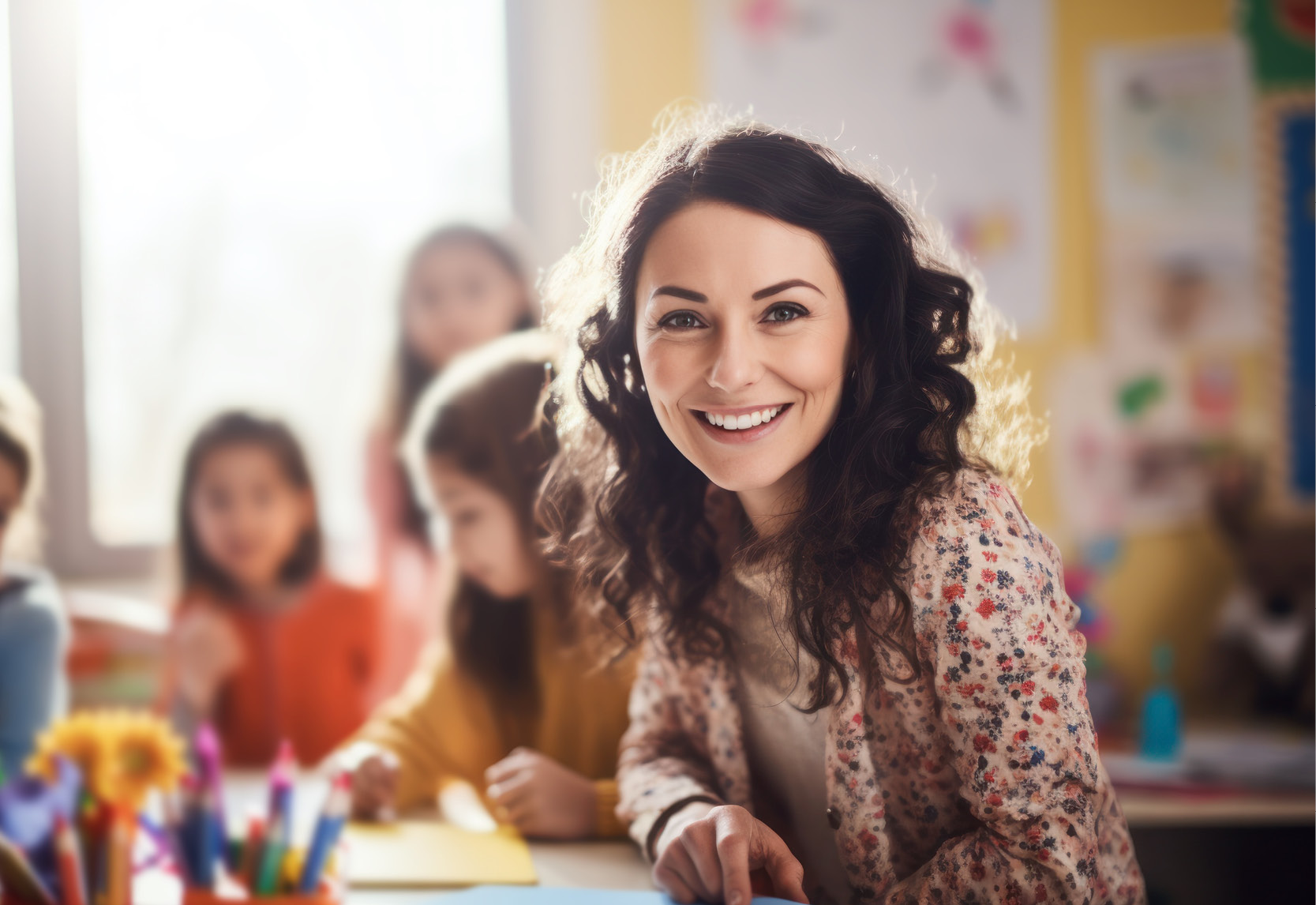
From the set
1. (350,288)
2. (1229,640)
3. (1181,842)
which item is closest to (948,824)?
→ (1181,842)

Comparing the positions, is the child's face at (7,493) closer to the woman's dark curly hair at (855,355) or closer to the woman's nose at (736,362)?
the woman's dark curly hair at (855,355)

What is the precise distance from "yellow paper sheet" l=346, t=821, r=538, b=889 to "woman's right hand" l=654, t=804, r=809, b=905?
11 cm

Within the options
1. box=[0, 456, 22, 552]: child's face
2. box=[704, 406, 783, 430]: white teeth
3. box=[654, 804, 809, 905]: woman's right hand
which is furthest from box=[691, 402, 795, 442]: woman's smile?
box=[0, 456, 22, 552]: child's face

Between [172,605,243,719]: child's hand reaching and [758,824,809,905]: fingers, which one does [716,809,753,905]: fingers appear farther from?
[172,605,243,719]: child's hand reaching

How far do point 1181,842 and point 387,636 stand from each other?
94cm

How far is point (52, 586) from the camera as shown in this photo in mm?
921

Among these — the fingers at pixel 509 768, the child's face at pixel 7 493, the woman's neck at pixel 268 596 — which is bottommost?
the fingers at pixel 509 768

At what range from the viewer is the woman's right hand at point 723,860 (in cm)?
55

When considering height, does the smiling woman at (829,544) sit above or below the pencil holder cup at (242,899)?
above

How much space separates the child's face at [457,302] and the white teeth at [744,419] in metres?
0.85

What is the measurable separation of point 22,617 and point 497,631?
0.40m

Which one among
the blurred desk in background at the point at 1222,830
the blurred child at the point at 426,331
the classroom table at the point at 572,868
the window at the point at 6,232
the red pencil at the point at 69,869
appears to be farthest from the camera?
the blurred child at the point at 426,331

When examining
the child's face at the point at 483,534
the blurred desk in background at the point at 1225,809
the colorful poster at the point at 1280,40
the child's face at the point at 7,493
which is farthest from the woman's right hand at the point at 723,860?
the colorful poster at the point at 1280,40

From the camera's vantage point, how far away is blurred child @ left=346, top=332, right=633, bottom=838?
861mm
